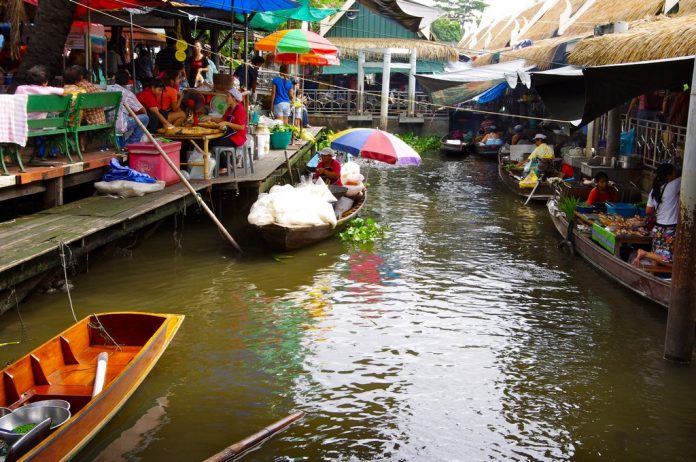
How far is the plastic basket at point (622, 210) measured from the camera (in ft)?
35.8

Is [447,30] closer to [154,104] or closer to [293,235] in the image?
[154,104]

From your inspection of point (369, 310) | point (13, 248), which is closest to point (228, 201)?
point (369, 310)

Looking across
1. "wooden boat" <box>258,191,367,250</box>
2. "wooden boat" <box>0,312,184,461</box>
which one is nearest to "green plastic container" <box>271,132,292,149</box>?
"wooden boat" <box>258,191,367,250</box>

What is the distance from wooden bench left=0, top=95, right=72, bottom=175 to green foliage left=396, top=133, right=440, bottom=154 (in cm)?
1807

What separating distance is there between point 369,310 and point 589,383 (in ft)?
9.47

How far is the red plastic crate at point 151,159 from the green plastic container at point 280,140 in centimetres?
548

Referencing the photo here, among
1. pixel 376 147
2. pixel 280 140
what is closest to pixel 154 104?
pixel 376 147

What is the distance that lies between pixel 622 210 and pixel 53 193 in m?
7.97

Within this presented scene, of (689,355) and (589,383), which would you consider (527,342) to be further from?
(689,355)

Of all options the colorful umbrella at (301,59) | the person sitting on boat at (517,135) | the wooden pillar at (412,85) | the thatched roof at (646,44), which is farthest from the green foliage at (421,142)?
the thatched roof at (646,44)

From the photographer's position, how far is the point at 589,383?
691 cm

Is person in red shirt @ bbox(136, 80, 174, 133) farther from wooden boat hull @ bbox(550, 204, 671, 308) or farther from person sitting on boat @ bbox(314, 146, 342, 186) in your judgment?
wooden boat hull @ bbox(550, 204, 671, 308)

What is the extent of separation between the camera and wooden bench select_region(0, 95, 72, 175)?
8.02m

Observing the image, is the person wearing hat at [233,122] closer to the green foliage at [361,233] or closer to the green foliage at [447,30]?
the green foliage at [361,233]
